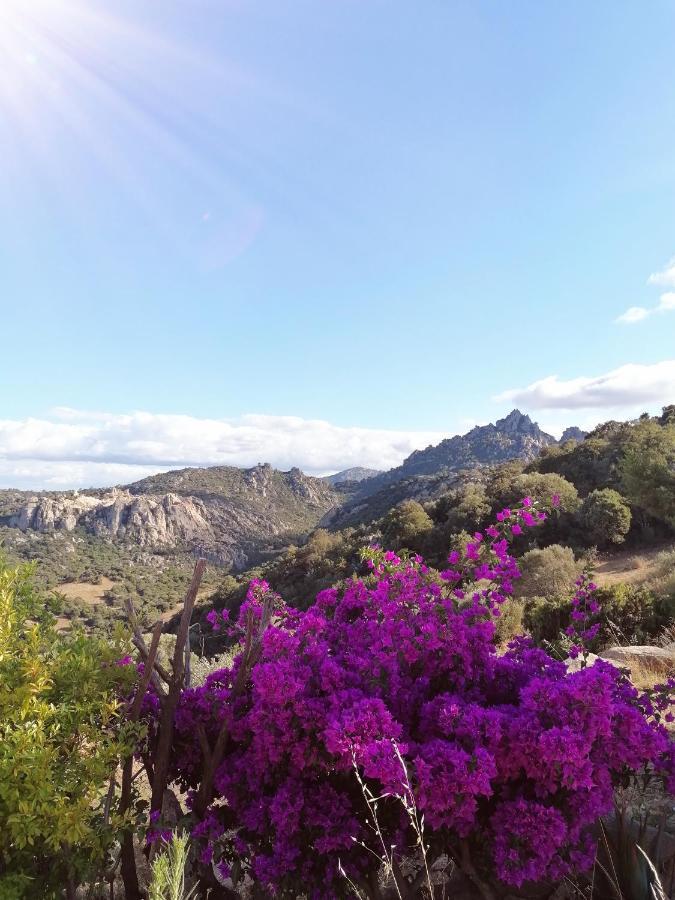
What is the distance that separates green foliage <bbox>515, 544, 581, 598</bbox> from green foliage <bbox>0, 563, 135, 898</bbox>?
16.4 meters

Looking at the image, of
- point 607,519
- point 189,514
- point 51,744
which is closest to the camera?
point 51,744

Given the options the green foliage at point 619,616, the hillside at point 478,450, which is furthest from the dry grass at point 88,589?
the green foliage at point 619,616

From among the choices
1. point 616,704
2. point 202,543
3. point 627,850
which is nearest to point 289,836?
point 616,704

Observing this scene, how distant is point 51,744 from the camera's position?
9.19ft

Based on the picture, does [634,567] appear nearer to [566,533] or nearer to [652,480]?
[652,480]

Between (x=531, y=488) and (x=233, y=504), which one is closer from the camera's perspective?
(x=531, y=488)

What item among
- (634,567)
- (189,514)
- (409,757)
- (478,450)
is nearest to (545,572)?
(634,567)

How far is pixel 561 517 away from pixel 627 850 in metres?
26.9

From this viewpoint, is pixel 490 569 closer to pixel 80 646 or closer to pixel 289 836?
pixel 289 836

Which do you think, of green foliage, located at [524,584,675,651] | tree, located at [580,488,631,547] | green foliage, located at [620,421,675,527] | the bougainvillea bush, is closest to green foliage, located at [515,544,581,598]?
green foliage, located at [620,421,675,527]

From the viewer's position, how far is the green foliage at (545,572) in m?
17.5

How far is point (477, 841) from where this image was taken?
272 cm

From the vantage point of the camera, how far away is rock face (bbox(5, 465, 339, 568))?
326 feet

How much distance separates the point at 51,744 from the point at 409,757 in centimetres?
194
